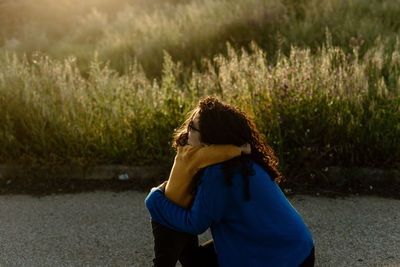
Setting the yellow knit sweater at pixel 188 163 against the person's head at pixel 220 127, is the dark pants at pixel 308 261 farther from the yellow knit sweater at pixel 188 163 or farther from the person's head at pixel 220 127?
the yellow knit sweater at pixel 188 163

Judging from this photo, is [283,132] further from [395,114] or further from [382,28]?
[382,28]

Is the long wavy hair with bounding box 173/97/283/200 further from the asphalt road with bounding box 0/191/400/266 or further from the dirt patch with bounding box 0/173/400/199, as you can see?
the dirt patch with bounding box 0/173/400/199

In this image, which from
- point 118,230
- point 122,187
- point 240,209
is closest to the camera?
point 240,209

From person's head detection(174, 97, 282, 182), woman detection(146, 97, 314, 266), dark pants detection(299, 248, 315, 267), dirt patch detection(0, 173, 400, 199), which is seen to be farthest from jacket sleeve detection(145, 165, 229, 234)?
dirt patch detection(0, 173, 400, 199)

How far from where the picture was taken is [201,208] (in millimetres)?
2016

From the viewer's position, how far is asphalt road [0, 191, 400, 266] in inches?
125

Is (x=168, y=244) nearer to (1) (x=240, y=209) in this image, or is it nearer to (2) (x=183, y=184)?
(2) (x=183, y=184)

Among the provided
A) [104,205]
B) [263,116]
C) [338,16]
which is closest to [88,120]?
[104,205]

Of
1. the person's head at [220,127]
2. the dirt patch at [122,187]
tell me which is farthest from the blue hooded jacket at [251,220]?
the dirt patch at [122,187]

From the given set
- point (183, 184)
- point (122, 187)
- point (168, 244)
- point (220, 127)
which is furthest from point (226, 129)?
point (122, 187)

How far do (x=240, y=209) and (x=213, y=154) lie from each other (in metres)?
0.29

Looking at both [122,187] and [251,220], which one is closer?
[251,220]

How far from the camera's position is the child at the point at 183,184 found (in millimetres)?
2025

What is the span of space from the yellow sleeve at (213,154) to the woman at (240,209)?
0.09 ft
